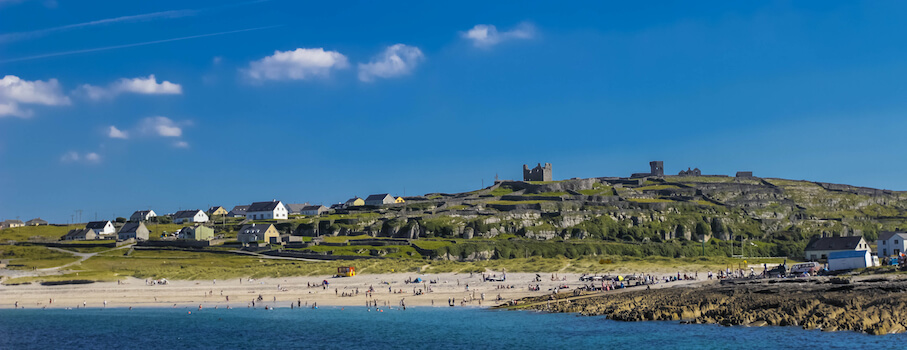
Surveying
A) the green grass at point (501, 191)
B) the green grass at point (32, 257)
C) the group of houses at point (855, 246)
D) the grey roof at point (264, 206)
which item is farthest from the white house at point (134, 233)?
the group of houses at point (855, 246)

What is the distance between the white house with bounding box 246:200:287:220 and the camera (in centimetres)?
16500

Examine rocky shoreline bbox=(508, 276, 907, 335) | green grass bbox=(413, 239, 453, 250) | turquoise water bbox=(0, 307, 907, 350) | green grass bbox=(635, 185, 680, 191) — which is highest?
green grass bbox=(635, 185, 680, 191)

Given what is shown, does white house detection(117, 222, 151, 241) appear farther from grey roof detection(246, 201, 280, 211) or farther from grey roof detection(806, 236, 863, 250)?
grey roof detection(806, 236, 863, 250)

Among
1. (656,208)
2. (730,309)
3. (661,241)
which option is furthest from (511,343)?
(656,208)

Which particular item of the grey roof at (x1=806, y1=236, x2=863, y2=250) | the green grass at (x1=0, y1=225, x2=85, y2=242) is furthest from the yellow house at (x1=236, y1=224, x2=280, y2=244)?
the grey roof at (x1=806, y1=236, x2=863, y2=250)

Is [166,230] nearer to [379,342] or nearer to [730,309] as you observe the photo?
[379,342]

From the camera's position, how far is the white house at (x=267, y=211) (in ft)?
541

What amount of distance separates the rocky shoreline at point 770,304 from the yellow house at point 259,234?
214 ft

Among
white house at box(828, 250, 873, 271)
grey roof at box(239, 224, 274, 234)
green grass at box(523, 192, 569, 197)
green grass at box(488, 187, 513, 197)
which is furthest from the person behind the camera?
green grass at box(488, 187, 513, 197)

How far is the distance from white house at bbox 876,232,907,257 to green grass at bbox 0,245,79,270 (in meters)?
109

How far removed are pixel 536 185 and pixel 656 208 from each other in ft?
95.7

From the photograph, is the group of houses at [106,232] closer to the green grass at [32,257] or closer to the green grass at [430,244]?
the green grass at [32,257]

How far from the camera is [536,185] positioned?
16812 centimetres

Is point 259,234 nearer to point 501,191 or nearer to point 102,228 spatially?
point 102,228
